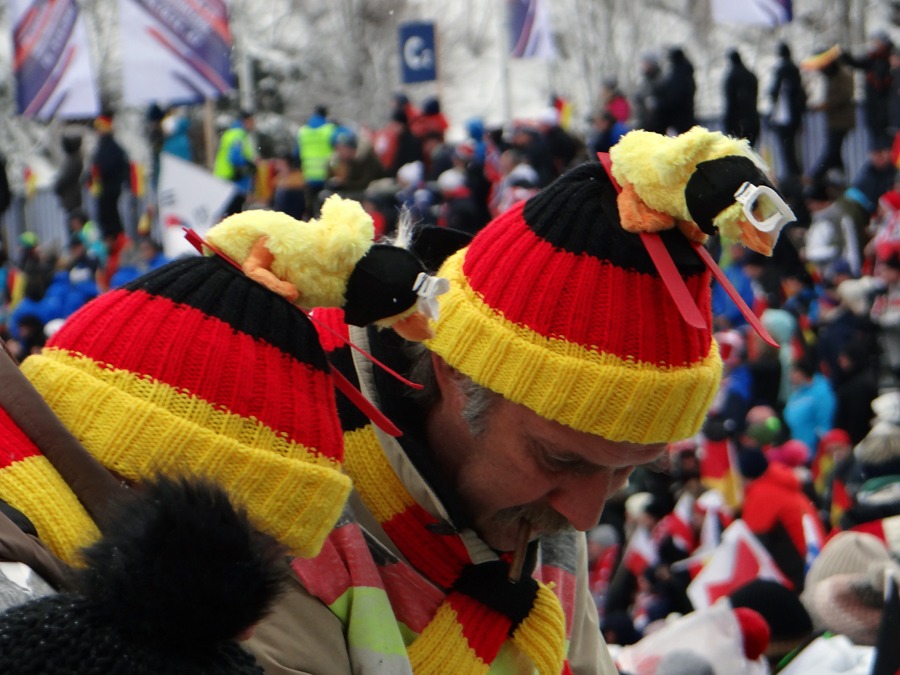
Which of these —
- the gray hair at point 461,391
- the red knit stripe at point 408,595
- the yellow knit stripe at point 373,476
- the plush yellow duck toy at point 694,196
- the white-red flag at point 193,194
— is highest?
the plush yellow duck toy at point 694,196

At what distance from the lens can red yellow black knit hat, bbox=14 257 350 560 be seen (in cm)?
185

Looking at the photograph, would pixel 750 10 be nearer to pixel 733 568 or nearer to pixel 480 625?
pixel 733 568

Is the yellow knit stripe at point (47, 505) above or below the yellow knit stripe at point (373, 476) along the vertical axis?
above

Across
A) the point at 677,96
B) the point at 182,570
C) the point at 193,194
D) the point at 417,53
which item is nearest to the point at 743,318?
the point at 677,96

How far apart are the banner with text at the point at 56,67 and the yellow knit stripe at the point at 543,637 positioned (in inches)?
411

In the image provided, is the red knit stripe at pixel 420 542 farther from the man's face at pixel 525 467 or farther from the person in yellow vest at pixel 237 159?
the person in yellow vest at pixel 237 159

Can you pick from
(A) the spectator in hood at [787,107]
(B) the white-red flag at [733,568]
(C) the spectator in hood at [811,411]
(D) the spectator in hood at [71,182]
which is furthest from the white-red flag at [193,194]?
(D) the spectator in hood at [71,182]

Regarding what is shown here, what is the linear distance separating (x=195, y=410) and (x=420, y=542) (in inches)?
27.1

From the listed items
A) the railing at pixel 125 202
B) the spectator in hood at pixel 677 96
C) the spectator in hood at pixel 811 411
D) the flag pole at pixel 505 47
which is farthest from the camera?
the flag pole at pixel 505 47

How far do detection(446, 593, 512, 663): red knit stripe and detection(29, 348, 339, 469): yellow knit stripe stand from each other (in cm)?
63

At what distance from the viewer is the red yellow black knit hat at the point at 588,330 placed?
232 centimetres

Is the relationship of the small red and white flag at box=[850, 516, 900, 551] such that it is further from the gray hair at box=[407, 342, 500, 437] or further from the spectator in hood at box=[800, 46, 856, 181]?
the spectator in hood at box=[800, 46, 856, 181]

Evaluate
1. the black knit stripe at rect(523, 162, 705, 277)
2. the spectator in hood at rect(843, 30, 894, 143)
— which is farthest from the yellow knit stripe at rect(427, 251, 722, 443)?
the spectator in hood at rect(843, 30, 894, 143)

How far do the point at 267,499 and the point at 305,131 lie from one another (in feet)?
46.5
